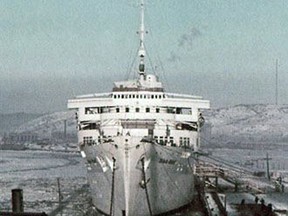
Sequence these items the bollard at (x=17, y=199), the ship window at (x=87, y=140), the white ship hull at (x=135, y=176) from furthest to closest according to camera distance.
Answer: the ship window at (x=87, y=140) < the white ship hull at (x=135, y=176) < the bollard at (x=17, y=199)

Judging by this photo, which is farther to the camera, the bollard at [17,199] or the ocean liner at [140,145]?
the ocean liner at [140,145]

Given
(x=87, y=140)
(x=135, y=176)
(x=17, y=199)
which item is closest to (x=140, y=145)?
(x=135, y=176)

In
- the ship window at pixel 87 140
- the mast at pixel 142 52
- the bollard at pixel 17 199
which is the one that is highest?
the mast at pixel 142 52

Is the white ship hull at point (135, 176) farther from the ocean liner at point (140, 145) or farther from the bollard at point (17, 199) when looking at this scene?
the bollard at point (17, 199)

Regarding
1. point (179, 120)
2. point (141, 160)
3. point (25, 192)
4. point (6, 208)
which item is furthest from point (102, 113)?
point (25, 192)

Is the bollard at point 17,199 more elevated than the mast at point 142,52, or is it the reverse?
the mast at point 142,52

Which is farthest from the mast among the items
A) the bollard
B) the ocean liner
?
the bollard

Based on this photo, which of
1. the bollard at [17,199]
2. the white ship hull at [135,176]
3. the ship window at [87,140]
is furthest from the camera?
the ship window at [87,140]

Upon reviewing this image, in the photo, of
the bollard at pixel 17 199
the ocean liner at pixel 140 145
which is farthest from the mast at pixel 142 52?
the bollard at pixel 17 199

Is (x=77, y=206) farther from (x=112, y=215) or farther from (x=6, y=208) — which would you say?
(x=112, y=215)
